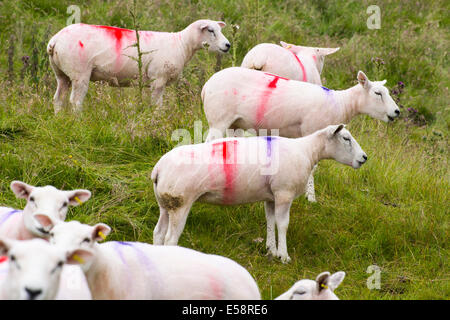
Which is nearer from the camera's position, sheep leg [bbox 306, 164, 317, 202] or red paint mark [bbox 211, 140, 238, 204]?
red paint mark [bbox 211, 140, 238, 204]

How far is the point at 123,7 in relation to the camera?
1180 centimetres

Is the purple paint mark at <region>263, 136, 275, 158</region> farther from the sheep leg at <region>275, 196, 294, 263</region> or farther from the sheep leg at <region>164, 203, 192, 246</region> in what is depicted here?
the sheep leg at <region>164, 203, 192, 246</region>

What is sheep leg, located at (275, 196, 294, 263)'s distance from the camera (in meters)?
6.00

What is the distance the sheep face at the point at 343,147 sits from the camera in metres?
6.30

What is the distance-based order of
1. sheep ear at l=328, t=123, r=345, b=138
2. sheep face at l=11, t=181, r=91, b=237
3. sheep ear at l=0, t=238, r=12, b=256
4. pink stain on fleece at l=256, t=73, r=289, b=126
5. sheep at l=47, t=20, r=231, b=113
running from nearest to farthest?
1. sheep ear at l=0, t=238, r=12, b=256
2. sheep face at l=11, t=181, r=91, b=237
3. sheep ear at l=328, t=123, r=345, b=138
4. pink stain on fleece at l=256, t=73, r=289, b=126
5. sheep at l=47, t=20, r=231, b=113

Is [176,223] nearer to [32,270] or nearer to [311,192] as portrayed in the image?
[311,192]

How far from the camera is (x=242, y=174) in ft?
19.1

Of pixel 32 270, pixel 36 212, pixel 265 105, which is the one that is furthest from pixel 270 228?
pixel 32 270

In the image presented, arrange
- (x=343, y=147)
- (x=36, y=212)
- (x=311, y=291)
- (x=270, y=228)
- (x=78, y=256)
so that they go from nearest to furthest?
(x=78, y=256)
(x=311, y=291)
(x=36, y=212)
(x=270, y=228)
(x=343, y=147)

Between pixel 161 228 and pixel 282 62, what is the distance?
3.07 m

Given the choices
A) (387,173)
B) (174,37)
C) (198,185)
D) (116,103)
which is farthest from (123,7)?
(198,185)

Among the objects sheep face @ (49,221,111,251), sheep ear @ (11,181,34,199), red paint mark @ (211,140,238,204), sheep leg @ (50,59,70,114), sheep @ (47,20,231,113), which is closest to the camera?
sheep face @ (49,221,111,251)

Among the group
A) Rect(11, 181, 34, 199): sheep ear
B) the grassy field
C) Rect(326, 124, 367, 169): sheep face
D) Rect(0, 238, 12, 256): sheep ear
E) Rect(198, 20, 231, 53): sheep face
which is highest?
Rect(198, 20, 231, 53): sheep face

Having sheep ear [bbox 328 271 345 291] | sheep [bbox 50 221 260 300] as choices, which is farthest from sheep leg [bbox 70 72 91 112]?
sheep ear [bbox 328 271 345 291]
